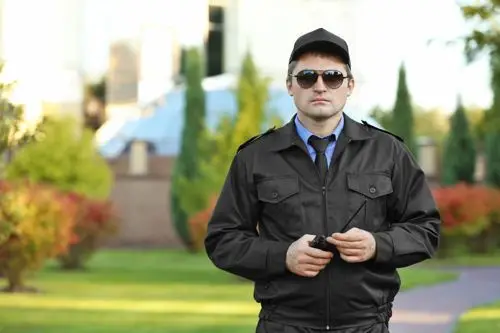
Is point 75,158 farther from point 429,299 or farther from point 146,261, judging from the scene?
point 429,299

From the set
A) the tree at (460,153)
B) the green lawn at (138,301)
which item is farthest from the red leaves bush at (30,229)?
the tree at (460,153)

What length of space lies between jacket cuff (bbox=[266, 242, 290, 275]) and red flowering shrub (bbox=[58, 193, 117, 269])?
62.2ft

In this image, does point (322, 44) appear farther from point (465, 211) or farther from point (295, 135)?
point (465, 211)

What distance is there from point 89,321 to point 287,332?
10.6 metres

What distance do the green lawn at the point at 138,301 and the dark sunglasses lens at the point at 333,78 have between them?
8.94m

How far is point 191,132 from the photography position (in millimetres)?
32031

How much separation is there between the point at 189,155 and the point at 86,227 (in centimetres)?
922

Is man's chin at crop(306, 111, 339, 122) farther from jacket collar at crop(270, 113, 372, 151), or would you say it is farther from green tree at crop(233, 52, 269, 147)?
green tree at crop(233, 52, 269, 147)

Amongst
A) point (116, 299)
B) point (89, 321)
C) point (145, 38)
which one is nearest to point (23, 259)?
point (116, 299)

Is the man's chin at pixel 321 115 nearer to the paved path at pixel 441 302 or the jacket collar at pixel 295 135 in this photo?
the jacket collar at pixel 295 135

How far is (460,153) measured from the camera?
33.4 m

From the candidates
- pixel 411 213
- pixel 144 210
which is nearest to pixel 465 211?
pixel 144 210

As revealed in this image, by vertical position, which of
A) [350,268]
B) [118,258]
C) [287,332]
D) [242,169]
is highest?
[242,169]

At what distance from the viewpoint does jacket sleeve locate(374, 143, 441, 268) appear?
3402 millimetres
